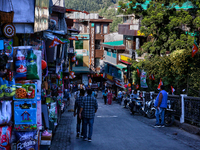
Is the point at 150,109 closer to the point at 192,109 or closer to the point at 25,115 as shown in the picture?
the point at 192,109

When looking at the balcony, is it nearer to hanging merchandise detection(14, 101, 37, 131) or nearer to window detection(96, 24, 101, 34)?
window detection(96, 24, 101, 34)

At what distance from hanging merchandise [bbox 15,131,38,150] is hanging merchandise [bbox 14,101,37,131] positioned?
14 centimetres

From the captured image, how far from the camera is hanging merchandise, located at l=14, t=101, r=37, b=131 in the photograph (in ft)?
24.1

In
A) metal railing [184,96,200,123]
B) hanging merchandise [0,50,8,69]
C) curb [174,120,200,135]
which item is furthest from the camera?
metal railing [184,96,200,123]

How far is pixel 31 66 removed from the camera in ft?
25.2

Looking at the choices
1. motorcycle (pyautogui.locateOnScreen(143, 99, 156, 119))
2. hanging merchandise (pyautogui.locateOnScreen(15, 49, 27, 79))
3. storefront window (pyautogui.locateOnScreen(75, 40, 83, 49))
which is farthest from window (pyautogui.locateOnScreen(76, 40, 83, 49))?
hanging merchandise (pyautogui.locateOnScreen(15, 49, 27, 79))

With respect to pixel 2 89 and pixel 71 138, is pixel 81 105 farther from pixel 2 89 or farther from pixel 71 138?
pixel 2 89

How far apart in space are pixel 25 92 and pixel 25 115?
1.85ft

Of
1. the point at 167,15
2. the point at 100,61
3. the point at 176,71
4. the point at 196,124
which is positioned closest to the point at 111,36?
the point at 100,61

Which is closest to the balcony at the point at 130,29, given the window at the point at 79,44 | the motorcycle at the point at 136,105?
the window at the point at 79,44

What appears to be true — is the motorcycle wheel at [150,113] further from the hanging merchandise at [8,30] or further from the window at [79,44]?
the window at [79,44]

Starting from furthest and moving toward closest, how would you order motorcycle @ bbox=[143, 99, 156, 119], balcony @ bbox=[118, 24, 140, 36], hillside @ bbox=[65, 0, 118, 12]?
1. hillside @ bbox=[65, 0, 118, 12]
2. balcony @ bbox=[118, 24, 140, 36]
3. motorcycle @ bbox=[143, 99, 156, 119]

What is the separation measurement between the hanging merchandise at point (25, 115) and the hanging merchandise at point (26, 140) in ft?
0.45

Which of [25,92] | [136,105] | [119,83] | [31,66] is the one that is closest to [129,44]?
[119,83]
